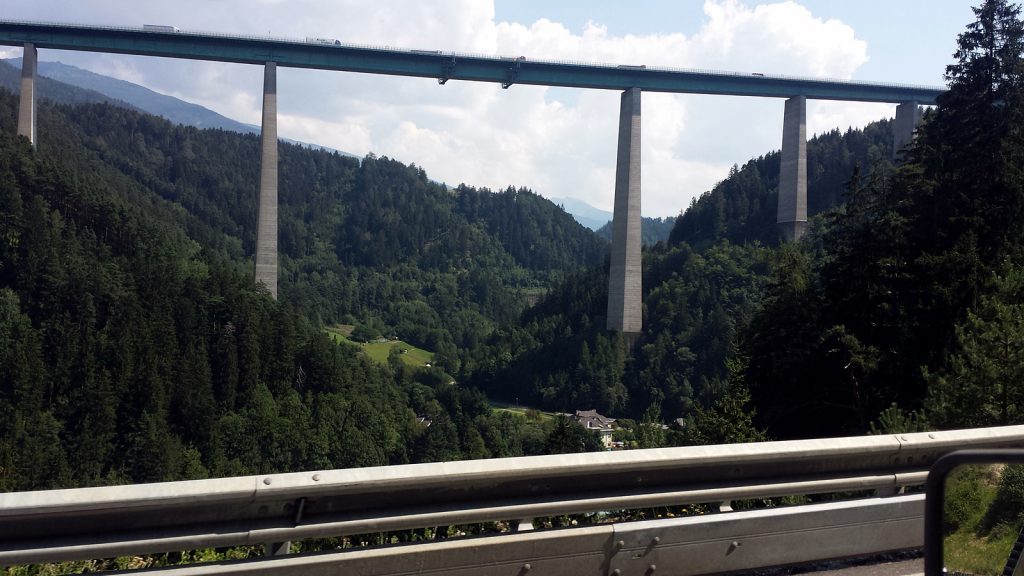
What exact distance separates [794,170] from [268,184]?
4700 cm

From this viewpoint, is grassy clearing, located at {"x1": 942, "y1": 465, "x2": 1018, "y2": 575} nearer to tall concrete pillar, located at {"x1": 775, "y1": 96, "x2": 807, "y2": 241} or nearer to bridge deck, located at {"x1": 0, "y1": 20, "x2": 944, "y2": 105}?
bridge deck, located at {"x1": 0, "y1": 20, "x2": 944, "y2": 105}

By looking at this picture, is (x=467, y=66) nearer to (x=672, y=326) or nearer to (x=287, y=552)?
(x=672, y=326)

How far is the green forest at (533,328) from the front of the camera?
23511 mm

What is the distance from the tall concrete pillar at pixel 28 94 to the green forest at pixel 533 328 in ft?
8.43

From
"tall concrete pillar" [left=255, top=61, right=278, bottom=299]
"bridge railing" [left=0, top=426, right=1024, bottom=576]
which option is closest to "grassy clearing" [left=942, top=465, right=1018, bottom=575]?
"bridge railing" [left=0, top=426, right=1024, bottom=576]

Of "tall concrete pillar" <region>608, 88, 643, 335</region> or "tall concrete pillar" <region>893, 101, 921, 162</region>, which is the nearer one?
"tall concrete pillar" <region>608, 88, 643, 335</region>

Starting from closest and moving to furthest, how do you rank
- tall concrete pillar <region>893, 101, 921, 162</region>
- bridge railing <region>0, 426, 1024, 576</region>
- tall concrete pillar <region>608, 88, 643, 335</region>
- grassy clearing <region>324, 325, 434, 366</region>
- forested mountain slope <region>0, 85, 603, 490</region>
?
bridge railing <region>0, 426, 1024, 576</region> → forested mountain slope <region>0, 85, 603, 490</region> → tall concrete pillar <region>608, 88, 643, 335</region> → tall concrete pillar <region>893, 101, 921, 162</region> → grassy clearing <region>324, 325, 434, 366</region>

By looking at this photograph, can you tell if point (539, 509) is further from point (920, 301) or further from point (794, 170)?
point (794, 170)

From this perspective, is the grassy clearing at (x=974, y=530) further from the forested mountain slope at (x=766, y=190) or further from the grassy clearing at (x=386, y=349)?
the grassy clearing at (x=386, y=349)

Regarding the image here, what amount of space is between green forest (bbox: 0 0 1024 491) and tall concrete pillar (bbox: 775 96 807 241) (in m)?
2.79

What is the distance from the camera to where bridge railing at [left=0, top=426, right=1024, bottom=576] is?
3639mm

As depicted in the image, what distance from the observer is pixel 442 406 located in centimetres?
10469

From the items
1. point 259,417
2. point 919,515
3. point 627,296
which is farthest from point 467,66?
point 919,515

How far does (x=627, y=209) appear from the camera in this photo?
68.1 m
